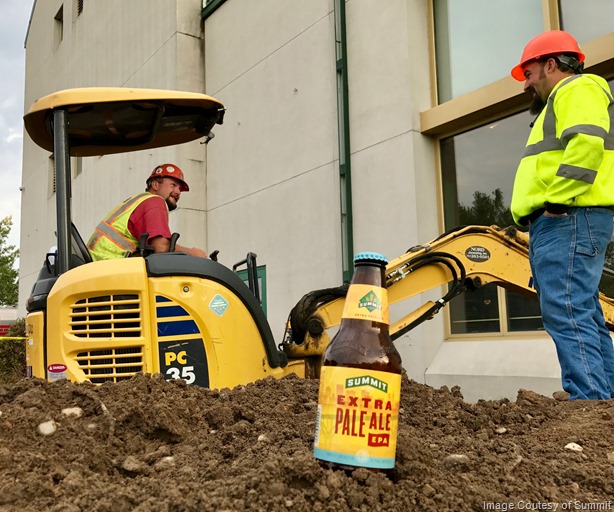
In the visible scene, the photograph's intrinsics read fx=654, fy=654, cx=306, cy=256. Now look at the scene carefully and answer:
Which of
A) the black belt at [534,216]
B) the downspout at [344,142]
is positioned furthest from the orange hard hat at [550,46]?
the downspout at [344,142]

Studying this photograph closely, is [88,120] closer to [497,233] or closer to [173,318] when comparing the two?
[173,318]

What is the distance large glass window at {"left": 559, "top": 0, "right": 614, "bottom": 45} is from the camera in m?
6.01

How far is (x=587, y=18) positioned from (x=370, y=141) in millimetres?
2761

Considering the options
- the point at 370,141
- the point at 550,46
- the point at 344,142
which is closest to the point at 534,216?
the point at 550,46

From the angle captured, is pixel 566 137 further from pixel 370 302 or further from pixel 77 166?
pixel 77 166

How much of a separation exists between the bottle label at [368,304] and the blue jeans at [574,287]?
1.88 meters

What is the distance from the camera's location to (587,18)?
243 inches

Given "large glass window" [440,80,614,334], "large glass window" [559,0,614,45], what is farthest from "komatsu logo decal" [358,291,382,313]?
"large glass window" [559,0,614,45]

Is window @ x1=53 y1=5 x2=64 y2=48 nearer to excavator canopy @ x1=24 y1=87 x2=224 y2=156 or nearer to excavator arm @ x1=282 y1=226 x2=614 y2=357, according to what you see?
excavator canopy @ x1=24 y1=87 x2=224 y2=156

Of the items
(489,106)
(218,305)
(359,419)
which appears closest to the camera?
(359,419)

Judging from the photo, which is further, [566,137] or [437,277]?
[437,277]

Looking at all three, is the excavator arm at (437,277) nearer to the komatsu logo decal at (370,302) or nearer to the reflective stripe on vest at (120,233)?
the reflective stripe on vest at (120,233)

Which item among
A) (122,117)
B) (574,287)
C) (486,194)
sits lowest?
(574,287)

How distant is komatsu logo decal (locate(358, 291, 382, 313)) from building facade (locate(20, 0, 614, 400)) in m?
4.47
